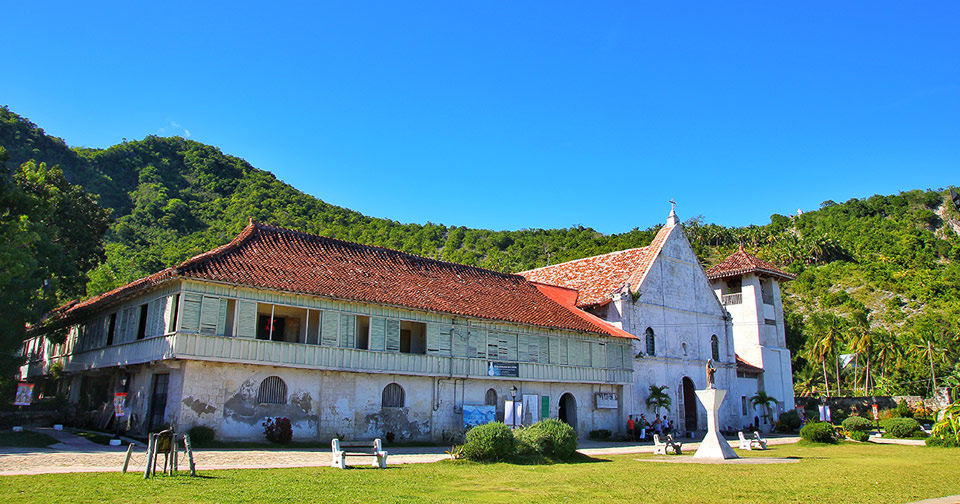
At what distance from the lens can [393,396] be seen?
25.7m

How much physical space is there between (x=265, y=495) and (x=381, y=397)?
14693mm

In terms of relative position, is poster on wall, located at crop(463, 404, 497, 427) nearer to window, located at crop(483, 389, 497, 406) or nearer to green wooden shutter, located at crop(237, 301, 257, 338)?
window, located at crop(483, 389, 497, 406)

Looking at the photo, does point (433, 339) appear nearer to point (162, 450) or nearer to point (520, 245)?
point (162, 450)

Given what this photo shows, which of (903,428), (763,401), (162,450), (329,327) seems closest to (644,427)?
(763,401)

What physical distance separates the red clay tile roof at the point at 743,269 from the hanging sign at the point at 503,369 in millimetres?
21039

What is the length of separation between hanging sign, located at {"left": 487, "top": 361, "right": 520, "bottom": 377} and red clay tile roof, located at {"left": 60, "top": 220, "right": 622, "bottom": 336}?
1967mm

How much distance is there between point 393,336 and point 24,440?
12205 mm

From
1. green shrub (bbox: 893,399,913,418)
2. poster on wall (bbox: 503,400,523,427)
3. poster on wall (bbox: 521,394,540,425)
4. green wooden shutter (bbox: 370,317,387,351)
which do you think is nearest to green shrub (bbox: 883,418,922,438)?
green shrub (bbox: 893,399,913,418)

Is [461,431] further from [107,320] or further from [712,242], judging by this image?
[712,242]

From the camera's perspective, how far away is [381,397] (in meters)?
25.2

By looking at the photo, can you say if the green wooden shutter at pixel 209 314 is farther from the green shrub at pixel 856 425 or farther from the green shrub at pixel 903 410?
the green shrub at pixel 903 410

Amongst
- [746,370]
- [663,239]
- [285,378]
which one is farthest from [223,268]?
[746,370]

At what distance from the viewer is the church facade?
2173cm

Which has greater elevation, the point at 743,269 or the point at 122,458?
the point at 743,269
